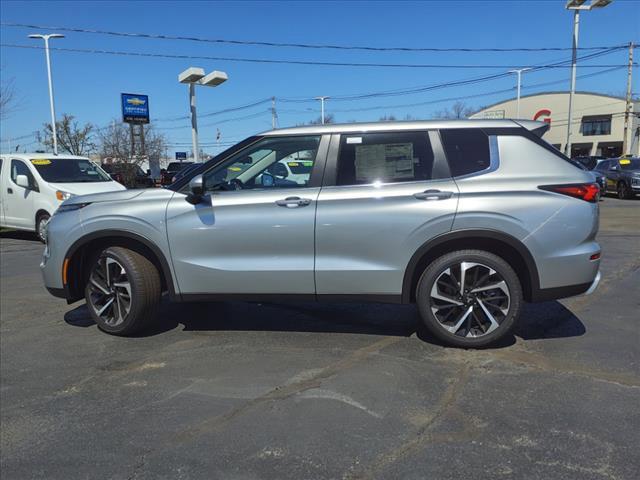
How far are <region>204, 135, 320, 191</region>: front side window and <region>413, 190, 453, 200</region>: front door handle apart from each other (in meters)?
0.97

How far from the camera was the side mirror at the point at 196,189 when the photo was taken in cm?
421

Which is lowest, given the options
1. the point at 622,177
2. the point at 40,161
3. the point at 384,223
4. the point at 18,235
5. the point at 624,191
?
the point at 18,235

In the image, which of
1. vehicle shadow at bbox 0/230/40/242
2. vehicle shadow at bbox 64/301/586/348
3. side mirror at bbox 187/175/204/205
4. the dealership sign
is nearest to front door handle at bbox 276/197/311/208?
side mirror at bbox 187/175/204/205

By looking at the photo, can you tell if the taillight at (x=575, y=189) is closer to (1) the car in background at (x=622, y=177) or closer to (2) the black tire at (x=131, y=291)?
(2) the black tire at (x=131, y=291)

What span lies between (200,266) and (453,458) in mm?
2573

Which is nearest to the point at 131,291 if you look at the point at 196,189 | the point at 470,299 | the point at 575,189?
the point at 196,189

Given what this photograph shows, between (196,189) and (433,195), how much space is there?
1899mm

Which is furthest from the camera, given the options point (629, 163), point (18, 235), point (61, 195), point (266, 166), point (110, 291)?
point (629, 163)

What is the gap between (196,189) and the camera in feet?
13.8

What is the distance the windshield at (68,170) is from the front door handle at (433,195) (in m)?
9.40

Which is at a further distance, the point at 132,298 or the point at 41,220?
the point at 41,220

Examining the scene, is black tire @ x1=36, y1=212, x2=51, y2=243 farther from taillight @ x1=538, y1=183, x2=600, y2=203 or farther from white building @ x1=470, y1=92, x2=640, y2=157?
white building @ x1=470, y1=92, x2=640, y2=157

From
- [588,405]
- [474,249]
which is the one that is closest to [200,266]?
[474,249]

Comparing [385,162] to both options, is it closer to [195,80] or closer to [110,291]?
[110,291]
